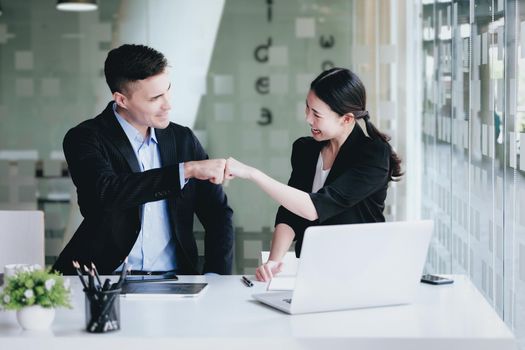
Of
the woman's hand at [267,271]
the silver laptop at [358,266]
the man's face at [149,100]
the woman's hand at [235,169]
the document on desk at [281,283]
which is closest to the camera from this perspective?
the silver laptop at [358,266]

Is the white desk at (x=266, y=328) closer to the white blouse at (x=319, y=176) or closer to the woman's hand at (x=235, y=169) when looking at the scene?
the woman's hand at (x=235, y=169)

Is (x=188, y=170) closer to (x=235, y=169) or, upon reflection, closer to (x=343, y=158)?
(x=235, y=169)

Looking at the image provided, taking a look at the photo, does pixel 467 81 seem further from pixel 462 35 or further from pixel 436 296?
pixel 436 296

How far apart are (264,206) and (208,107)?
70cm

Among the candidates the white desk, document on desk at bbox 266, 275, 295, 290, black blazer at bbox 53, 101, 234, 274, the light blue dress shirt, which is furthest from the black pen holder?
the light blue dress shirt

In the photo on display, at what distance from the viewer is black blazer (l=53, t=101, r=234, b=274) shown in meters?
3.15

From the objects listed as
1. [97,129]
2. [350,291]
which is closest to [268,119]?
[97,129]

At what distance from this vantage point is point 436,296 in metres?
2.77

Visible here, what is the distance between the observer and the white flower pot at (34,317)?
2.32 metres

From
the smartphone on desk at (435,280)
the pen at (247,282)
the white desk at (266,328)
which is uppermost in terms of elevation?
the pen at (247,282)

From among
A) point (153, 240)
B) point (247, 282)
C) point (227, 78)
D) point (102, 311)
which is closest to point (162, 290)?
point (247, 282)

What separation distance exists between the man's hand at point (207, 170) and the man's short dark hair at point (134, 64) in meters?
0.49

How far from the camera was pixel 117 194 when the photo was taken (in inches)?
125

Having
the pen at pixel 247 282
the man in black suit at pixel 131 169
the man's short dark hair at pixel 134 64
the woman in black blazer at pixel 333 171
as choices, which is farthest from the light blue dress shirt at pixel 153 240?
the pen at pixel 247 282
